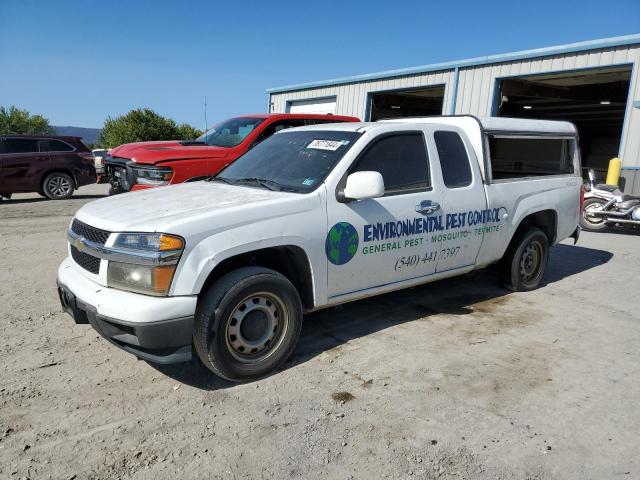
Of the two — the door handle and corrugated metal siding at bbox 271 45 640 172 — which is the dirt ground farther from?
corrugated metal siding at bbox 271 45 640 172

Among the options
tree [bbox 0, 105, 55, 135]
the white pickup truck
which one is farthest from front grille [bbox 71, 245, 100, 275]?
tree [bbox 0, 105, 55, 135]

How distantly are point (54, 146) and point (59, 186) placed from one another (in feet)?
3.36

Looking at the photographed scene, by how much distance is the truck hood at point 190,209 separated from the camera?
310 cm

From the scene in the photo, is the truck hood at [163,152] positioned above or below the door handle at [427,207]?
above

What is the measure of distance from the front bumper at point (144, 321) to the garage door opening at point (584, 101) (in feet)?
37.3

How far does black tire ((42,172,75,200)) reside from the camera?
12.8 m

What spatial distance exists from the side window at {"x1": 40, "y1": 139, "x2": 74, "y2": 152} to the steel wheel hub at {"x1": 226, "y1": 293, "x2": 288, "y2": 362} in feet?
38.6

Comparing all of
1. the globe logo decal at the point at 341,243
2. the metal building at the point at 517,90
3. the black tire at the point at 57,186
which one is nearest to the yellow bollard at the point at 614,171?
the metal building at the point at 517,90

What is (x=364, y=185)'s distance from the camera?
3529mm

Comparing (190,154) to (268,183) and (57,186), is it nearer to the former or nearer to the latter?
(268,183)

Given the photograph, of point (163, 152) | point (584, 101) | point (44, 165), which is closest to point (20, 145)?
point (44, 165)

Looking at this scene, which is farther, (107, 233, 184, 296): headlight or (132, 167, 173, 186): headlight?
(132, 167, 173, 186): headlight

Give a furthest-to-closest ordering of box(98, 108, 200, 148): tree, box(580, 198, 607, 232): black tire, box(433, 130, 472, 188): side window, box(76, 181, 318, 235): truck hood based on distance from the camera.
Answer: box(98, 108, 200, 148): tree, box(580, 198, 607, 232): black tire, box(433, 130, 472, 188): side window, box(76, 181, 318, 235): truck hood

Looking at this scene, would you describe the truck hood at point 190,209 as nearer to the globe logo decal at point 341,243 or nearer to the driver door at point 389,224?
the globe logo decal at point 341,243
